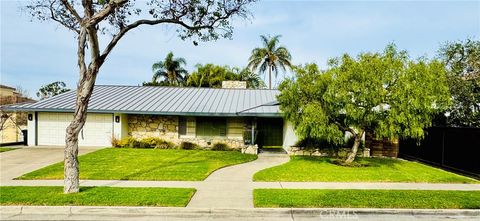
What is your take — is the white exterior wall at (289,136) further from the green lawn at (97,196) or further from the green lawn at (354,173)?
the green lawn at (97,196)

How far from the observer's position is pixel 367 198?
787cm

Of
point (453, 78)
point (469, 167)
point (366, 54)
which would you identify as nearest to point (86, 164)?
point (366, 54)

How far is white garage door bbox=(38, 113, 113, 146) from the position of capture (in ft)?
61.2

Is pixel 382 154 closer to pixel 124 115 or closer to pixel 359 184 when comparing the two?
pixel 359 184

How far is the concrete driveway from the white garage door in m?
1.06

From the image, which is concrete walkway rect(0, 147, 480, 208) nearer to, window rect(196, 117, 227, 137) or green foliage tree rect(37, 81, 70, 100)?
window rect(196, 117, 227, 137)

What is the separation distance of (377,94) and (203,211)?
8.04m

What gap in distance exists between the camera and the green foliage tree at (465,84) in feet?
54.5

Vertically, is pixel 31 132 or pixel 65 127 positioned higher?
pixel 65 127

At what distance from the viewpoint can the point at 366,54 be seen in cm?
1240

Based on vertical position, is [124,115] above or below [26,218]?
above

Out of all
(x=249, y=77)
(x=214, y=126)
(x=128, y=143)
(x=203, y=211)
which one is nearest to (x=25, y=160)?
(x=128, y=143)

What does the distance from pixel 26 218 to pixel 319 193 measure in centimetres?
658

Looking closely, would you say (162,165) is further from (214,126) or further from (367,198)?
(367,198)
